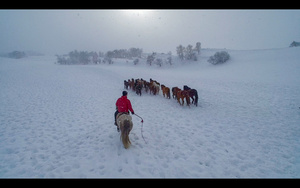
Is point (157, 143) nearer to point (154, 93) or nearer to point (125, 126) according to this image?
point (125, 126)

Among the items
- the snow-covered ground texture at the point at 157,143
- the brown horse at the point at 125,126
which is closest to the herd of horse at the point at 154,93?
the brown horse at the point at 125,126

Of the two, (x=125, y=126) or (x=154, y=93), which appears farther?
(x=154, y=93)

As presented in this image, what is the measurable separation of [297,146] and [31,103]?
14874mm

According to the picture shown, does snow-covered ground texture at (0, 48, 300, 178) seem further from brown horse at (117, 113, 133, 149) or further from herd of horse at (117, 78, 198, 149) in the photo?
herd of horse at (117, 78, 198, 149)

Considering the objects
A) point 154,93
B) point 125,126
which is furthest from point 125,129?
point 154,93

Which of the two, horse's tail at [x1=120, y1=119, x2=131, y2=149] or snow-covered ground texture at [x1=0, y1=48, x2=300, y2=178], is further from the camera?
horse's tail at [x1=120, y1=119, x2=131, y2=149]

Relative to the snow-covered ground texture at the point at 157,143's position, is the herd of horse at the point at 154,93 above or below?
above

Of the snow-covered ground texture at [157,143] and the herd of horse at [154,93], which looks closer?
the snow-covered ground texture at [157,143]

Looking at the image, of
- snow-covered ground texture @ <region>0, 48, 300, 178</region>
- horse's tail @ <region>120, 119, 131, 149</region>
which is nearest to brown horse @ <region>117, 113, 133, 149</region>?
horse's tail @ <region>120, 119, 131, 149</region>

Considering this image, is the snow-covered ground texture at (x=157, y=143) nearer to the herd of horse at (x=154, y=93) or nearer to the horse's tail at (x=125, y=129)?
the horse's tail at (x=125, y=129)

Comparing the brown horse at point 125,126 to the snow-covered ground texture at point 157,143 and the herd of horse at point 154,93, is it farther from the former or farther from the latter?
the snow-covered ground texture at point 157,143
